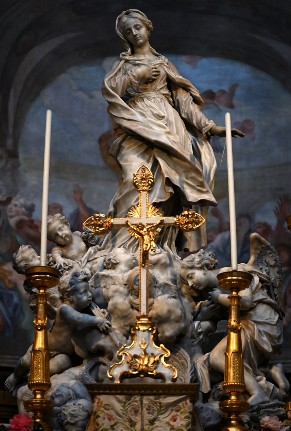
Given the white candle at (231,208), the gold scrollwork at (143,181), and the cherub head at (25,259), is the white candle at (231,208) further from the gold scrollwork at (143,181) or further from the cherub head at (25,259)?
the cherub head at (25,259)

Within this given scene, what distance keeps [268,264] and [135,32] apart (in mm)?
2231

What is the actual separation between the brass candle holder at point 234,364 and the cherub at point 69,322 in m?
1.46

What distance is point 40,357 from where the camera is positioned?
538cm

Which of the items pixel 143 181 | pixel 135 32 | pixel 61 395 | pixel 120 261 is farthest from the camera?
pixel 135 32

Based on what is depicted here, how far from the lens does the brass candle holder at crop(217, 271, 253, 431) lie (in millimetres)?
5172

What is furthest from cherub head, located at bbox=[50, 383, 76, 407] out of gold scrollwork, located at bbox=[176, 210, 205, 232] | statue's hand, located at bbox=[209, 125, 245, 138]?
statue's hand, located at bbox=[209, 125, 245, 138]

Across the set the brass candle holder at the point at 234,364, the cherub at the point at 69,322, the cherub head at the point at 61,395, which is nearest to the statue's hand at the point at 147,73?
the cherub at the point at 69,322

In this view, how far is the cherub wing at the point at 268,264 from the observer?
7492 mm

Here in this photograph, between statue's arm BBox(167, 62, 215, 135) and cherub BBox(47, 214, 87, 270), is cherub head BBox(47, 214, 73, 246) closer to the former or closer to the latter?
cherub BBox(47, 214, 87, 270)

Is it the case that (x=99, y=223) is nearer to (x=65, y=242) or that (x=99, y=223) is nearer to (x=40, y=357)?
(x=40, y=357)

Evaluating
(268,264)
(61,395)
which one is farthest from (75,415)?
(268,264)

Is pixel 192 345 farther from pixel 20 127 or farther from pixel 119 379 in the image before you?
pixel 20 127

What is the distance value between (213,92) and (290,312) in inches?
118

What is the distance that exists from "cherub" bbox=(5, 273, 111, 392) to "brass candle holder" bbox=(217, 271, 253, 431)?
146 cm
